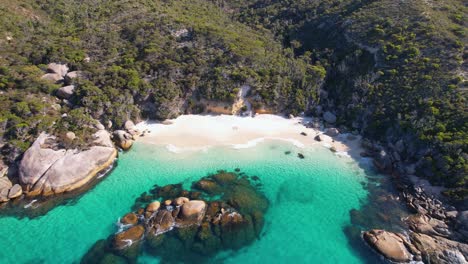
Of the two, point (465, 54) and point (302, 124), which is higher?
point (465, 54)

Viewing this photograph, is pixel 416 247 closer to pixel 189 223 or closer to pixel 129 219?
pixel 189 223

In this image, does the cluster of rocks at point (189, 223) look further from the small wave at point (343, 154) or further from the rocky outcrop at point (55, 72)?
the rocky outcrop at point (55, 72)

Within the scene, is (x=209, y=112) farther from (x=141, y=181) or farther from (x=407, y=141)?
(x=407, y=141)

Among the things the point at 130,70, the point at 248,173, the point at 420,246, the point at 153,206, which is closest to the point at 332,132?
the point at 248,173

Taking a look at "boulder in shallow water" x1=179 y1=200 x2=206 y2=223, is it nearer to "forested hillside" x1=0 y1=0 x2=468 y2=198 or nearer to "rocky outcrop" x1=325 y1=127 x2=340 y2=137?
"forested hillside" x1=0 y1=0 x2=468 y2=198

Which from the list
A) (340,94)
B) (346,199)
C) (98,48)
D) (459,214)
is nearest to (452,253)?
(459,214)
